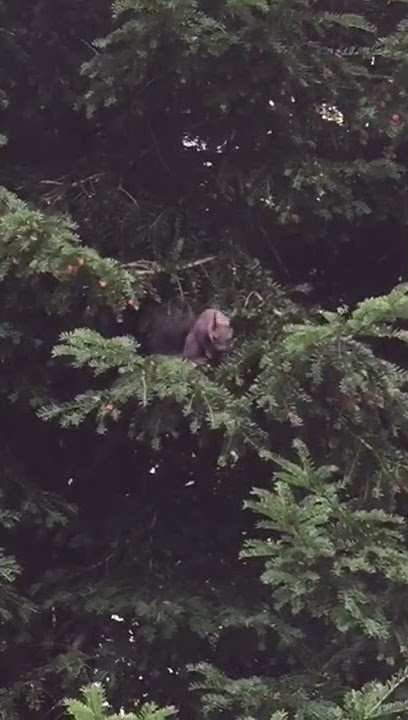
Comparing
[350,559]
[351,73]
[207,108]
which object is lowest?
[350,559]

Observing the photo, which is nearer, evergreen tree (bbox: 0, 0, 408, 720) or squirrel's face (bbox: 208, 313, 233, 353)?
evergreen tree (bbox: 0, 0, 408, 720)

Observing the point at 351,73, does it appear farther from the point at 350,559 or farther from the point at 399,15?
the point at 350,559

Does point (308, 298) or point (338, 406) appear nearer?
point (338, 406)

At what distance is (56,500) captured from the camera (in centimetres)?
239

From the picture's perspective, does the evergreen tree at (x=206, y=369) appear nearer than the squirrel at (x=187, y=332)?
Yes

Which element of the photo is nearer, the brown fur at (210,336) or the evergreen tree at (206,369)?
the evergreen tree at (206,369)

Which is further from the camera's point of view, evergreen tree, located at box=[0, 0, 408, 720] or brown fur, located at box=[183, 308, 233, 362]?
brown fur, located at box=[183, 308, 233, 362]

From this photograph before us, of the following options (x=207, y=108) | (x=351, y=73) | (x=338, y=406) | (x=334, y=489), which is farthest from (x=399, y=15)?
(x=334, y=489)

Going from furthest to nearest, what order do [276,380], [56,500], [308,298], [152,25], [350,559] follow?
1. [308,298]
2. [56,500]
3. [152,25]
4. [276,380]
5. [350,559]

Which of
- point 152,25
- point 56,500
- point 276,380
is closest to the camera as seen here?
point 276,380

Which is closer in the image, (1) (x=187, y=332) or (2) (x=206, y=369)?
(2) (x=206, y=369)

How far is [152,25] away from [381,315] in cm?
81

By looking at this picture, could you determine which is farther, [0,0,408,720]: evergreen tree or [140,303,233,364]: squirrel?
[140,303,233,364]: squirrel

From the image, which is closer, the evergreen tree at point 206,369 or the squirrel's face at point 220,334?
the evergreen tree at point 206,369
